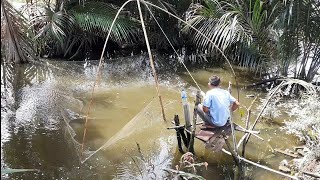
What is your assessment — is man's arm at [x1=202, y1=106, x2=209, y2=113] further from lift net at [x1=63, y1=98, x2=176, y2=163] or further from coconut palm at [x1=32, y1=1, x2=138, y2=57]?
coconut palm at [x1=32, y1=1, x2=138, y2=57]

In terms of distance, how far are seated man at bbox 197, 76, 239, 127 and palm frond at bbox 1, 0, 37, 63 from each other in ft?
7.28

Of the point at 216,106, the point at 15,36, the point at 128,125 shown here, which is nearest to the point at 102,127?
the point at 128,125

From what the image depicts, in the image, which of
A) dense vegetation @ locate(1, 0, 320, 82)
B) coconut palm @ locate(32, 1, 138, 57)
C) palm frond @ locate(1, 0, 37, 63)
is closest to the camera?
palm frond @ locate(1, 0, 37, 63)

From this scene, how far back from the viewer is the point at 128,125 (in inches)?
235

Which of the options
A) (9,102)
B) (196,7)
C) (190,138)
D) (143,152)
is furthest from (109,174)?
(196,7)

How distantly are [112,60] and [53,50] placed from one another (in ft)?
4.03

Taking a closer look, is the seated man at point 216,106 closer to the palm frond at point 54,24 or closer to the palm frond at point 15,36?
the palm frond at point 15,36

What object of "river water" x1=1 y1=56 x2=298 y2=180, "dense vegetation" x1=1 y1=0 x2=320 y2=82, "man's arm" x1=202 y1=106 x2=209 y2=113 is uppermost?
"dense vegetation" x1=1 y1=0 x2=320 y2=82

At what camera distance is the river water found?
5012mm

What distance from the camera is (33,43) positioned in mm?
7707

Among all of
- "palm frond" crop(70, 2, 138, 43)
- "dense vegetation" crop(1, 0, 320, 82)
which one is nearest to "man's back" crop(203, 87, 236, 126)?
"dense vegetation" crop(1, 0, 320, 82)

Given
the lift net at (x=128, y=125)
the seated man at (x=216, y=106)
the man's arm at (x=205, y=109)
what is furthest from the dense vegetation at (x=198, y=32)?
the man's arm at (x=205, y=109)

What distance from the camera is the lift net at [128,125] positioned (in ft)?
17.5

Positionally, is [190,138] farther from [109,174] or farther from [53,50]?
[53,50]
